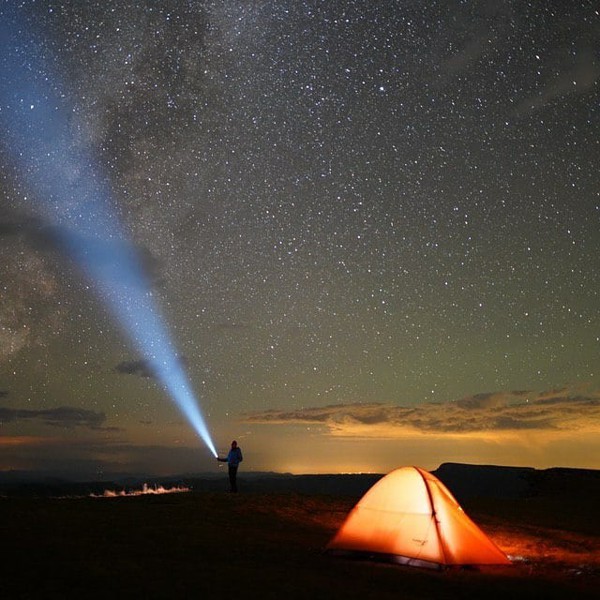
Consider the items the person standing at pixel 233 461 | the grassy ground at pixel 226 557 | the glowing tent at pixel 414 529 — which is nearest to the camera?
the grassy ground at pixel 226 557

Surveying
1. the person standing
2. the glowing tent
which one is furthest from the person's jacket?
the glowing tent

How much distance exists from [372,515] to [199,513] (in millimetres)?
5749

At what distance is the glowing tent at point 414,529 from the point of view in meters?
12.8

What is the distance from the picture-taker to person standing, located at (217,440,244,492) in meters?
24.1

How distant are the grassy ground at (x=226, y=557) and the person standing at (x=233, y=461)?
383 cm

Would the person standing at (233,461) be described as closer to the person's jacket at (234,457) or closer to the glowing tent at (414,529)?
the person's jacket at (234,457)

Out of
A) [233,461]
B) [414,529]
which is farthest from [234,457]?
[414,529]

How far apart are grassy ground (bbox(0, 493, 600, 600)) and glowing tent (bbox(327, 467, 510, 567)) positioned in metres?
0.37

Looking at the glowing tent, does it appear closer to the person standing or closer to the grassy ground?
the grassy ground

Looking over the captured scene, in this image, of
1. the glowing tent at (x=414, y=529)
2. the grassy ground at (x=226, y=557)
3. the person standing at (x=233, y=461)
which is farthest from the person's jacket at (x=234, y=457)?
the glowing tent at (x=414, y=529)

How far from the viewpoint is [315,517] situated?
1864cm

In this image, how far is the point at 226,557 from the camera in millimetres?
12219

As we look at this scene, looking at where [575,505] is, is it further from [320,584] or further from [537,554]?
[320,584]

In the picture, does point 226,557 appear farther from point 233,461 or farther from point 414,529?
point 233,461
